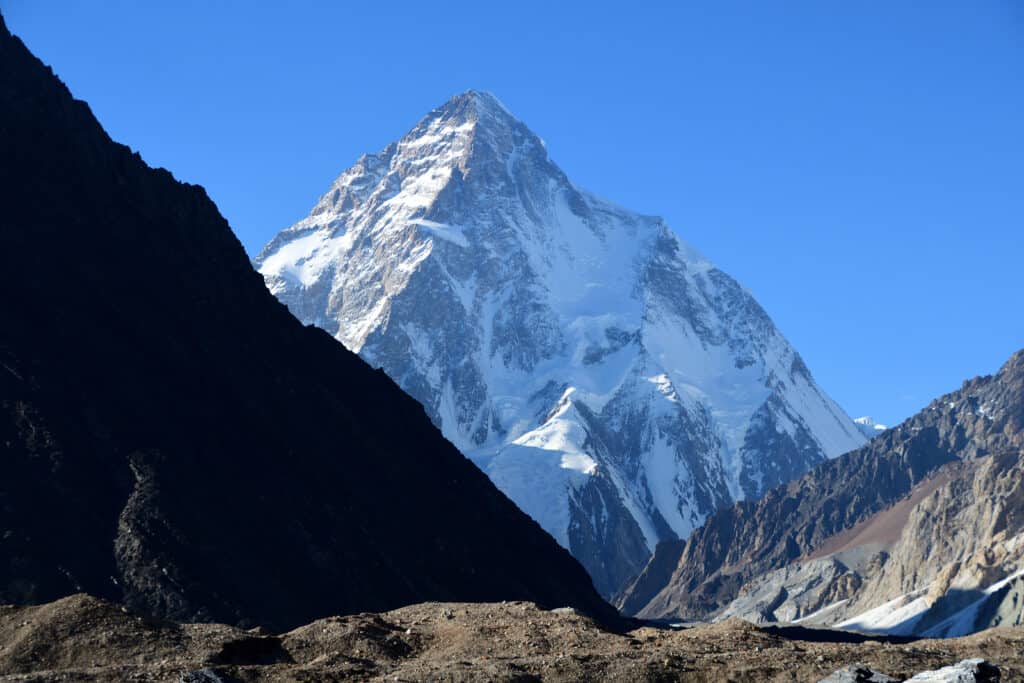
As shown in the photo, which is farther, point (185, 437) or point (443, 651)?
point (185, 437)

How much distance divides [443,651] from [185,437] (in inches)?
3101

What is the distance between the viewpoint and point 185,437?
5148 inches

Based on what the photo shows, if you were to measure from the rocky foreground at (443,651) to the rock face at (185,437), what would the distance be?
50.9 metres

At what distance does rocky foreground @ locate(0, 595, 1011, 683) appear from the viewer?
49312 millimetres

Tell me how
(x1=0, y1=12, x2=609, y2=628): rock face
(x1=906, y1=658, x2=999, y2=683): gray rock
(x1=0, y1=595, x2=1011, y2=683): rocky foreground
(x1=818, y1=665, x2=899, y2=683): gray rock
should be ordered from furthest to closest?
1. (x1=0, y1=12, x2=609, y2=628): rock face
2. (x1=0, y1=595, x2=1011, y2=683): rocky foreground
3. (x1=818, y1=665, x2=899, y2=683): gray rock
4. (x1=906, y1=658, x2=999, y2=683): gray rock

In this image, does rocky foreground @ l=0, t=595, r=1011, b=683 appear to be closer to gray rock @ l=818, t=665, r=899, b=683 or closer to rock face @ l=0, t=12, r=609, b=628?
gray rock @ l=818, t=665, r=899, b=683

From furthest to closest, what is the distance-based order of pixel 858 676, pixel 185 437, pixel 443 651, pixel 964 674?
pixel 185 437
pixel 443 651
pixel 858 676
pixel 964 674

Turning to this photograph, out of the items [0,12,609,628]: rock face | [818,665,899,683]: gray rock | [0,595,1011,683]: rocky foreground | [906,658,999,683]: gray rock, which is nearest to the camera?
[906,658,999,683]: gray rock

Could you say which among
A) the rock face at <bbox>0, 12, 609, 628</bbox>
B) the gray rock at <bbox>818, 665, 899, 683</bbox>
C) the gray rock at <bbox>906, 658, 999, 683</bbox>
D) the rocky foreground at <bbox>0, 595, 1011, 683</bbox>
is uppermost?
the rock face at <bbox>0, 12, 609, 628</bbox>

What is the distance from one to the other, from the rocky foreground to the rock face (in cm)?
5085

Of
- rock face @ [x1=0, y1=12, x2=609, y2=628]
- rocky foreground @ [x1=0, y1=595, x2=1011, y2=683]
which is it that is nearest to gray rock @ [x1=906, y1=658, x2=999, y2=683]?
rocky foreground @ [x1=0, y1=595, x2=1011, y2=683]

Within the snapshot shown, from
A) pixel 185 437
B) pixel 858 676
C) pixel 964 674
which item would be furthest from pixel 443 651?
pixel 185 437

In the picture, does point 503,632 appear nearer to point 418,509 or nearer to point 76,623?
point 76,623

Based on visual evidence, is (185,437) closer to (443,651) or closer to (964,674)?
(443,651)
